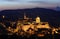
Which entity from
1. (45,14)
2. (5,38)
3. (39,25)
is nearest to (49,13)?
(45,14)

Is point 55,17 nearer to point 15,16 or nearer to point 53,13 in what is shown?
point 53,13

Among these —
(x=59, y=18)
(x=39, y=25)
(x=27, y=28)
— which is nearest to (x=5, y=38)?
(x=27, y=28)

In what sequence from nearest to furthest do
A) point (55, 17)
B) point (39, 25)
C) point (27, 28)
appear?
point (27, 28) < point (39, 25) < point (55, 17)

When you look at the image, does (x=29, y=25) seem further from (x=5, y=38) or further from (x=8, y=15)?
(x=5, y=38)

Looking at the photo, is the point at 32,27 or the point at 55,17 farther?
the point at 55,17

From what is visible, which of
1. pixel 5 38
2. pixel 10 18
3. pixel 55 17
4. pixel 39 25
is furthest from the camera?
pixel 55 17

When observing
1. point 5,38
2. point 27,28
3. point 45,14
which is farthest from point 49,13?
point 5,38

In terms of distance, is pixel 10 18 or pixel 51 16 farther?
pixel 51 16

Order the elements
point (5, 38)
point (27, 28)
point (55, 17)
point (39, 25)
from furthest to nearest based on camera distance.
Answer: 1. point (55, 17)
2. point (39, 25)
3. point (27, 28)
4. point (5, 38)

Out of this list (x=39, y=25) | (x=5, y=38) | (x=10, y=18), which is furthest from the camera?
(x=10, y=18)
